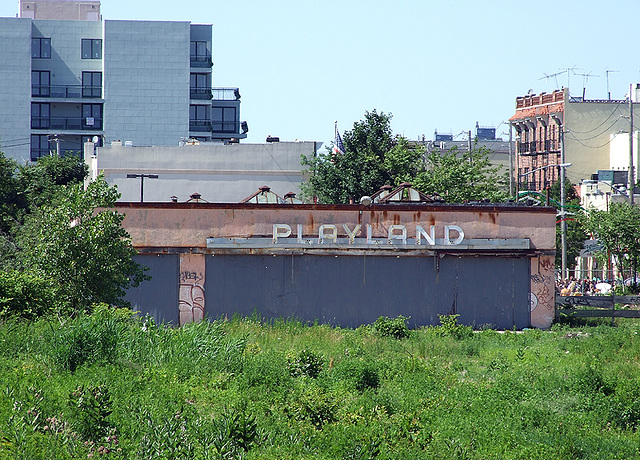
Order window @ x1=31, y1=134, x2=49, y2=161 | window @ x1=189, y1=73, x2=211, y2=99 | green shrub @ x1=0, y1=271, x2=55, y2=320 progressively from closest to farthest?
green shrub @ x1=0, y1=271, x2=55, y2=320 < window @ x1=31, y1=134, x2=49, y2=161 < window @ x1=189, y1=73, x2=211, y2=99

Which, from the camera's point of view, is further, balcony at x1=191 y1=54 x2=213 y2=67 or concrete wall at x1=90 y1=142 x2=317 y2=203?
balcony at x1=191 y1=54 x2=213 y2=67

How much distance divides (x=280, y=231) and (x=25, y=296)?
1025cm

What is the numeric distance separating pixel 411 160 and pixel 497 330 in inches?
812

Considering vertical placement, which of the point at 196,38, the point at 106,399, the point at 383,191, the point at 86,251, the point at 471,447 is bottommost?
the point at 471,447

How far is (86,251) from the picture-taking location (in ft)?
73.9

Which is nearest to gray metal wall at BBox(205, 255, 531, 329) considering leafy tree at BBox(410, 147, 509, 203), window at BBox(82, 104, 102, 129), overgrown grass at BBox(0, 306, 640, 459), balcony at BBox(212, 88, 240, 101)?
overgrown grass at BBox(0, 306, 640, 459)

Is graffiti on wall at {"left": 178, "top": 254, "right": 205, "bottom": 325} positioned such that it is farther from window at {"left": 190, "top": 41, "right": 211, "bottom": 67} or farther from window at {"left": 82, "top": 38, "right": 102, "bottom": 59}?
window at {"left": 82, "top": 38, "right": 102, "bottom": 59}

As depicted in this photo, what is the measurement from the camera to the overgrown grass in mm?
12961

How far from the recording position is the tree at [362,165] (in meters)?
48.1

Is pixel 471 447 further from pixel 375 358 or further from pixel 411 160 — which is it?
pixel 411 160

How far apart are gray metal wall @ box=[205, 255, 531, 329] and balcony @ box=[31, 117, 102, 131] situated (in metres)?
45.3

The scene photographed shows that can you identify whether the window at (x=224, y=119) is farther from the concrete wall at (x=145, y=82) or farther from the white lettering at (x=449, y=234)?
the white lettering at (x=449, y=234)

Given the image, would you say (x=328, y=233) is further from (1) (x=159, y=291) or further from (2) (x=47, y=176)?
(2) (x=47, y=176)

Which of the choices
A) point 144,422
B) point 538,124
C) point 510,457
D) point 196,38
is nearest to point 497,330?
point 510,457
